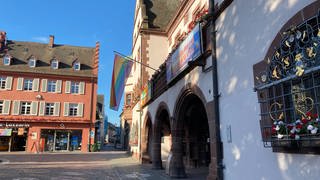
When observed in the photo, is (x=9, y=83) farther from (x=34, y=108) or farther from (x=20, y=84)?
(x=34, y=108)

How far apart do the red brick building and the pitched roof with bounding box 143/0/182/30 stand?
16.9 metres

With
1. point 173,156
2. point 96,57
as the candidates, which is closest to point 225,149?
point 173,156

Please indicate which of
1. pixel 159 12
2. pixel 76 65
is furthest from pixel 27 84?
pixel 159 12

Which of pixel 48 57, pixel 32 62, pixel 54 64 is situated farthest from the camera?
pixel 48 57

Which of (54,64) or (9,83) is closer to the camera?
(9,83)

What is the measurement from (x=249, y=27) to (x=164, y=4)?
815 inches

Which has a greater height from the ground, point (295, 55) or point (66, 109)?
point (66, 109)

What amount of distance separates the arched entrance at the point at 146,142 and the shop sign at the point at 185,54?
748 centimetres

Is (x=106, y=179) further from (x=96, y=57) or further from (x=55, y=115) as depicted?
(x=96, y=57)

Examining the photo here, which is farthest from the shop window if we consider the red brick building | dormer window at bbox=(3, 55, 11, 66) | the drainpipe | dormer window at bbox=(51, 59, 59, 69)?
dormer window at bbox=(3, 55, 11, 66)

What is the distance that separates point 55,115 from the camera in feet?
122

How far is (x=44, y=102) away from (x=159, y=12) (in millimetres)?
19886

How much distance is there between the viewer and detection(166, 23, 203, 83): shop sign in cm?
932

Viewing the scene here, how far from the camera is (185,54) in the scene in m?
10.5
